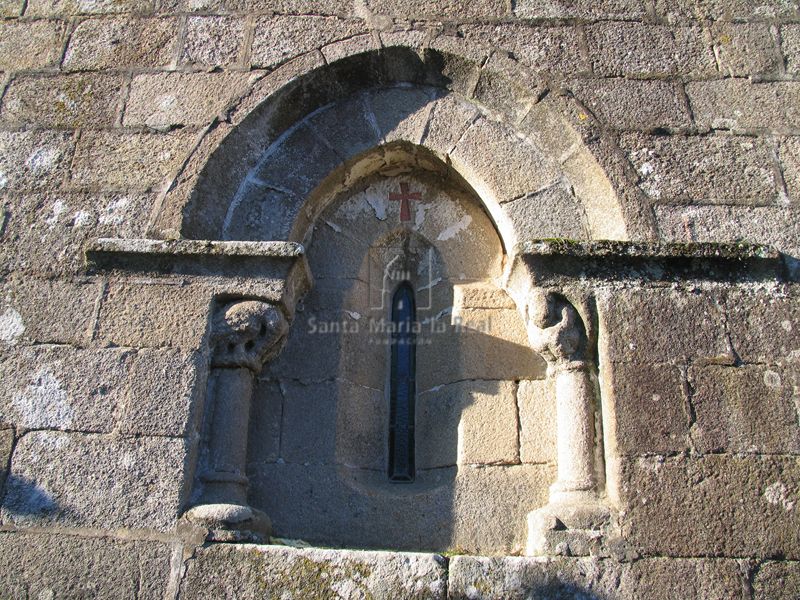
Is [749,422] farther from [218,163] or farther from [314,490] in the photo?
[218,163]

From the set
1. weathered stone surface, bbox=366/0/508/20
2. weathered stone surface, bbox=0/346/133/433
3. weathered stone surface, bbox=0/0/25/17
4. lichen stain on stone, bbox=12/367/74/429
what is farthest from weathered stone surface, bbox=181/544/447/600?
weathered stone surface, bbox=0/0/25/17

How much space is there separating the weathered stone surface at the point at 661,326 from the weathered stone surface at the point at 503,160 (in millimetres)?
728

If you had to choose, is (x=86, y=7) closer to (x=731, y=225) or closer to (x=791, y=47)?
(x=731, y=225)

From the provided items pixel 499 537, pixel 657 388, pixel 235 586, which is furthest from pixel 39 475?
pixel 657 388

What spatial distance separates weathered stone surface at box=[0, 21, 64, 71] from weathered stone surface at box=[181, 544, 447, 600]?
9.33ft

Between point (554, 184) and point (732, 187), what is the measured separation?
2.75ft

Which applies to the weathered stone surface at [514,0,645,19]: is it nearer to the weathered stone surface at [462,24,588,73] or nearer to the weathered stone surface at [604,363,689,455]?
the weathered stone surface at [462,24,588,73]

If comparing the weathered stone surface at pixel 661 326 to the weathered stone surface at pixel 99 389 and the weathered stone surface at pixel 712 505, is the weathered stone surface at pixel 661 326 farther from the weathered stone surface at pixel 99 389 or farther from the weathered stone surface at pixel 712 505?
the weathered stone surface at pixel 99 389

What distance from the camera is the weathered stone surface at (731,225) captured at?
355 cm

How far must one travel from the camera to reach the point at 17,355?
3.40 m

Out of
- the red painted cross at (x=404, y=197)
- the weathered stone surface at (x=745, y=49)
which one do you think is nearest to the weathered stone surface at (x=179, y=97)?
the red painted cross at (x=404, y=197)

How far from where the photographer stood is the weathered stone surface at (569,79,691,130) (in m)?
3.81

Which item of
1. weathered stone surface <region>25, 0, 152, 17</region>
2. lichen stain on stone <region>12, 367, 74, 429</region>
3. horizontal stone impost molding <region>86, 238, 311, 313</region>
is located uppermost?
weathered stone surface <region>25, 0, 152, 17</region>

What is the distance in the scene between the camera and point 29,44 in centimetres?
423
